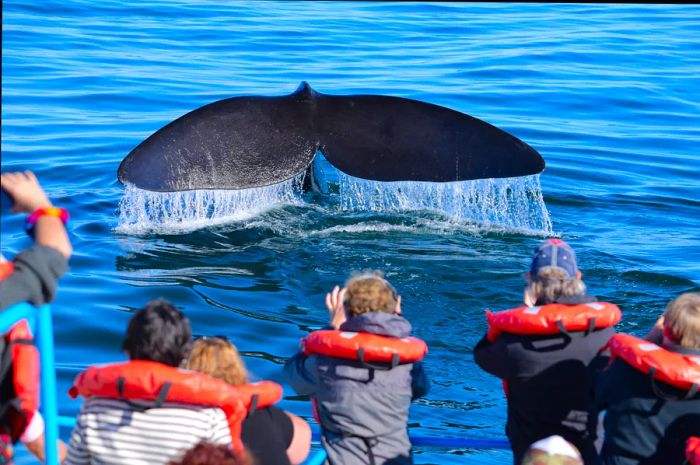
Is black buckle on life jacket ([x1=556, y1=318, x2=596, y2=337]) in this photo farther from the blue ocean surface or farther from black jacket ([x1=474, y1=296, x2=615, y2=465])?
the blue ocean surface

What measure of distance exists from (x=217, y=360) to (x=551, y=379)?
A: 1.38 m

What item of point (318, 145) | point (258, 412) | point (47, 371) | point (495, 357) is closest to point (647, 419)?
point (495, 357)

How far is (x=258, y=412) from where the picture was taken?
404 centimetres

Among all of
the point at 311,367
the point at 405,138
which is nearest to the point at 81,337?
the point at 405,138

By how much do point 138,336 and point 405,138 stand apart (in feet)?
11.9

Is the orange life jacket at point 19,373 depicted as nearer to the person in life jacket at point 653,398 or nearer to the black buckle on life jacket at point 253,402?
the black buckle on life jacket at point 253,402

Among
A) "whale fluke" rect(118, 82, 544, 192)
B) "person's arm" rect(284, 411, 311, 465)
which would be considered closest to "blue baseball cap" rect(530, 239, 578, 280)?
"person's arm" rect(284, 411, 311, 465)

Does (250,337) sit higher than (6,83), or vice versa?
(6,83)

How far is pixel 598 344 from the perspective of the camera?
4.39 meters

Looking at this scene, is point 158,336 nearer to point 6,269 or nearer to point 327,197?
point 6,269

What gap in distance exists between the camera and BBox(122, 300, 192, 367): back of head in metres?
3.53

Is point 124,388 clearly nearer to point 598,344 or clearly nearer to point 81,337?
point 598,344

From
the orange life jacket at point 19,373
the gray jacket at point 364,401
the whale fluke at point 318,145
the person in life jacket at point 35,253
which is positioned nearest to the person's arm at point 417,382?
the gray jacket at point 364,401

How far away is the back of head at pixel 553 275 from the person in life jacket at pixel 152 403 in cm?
143
